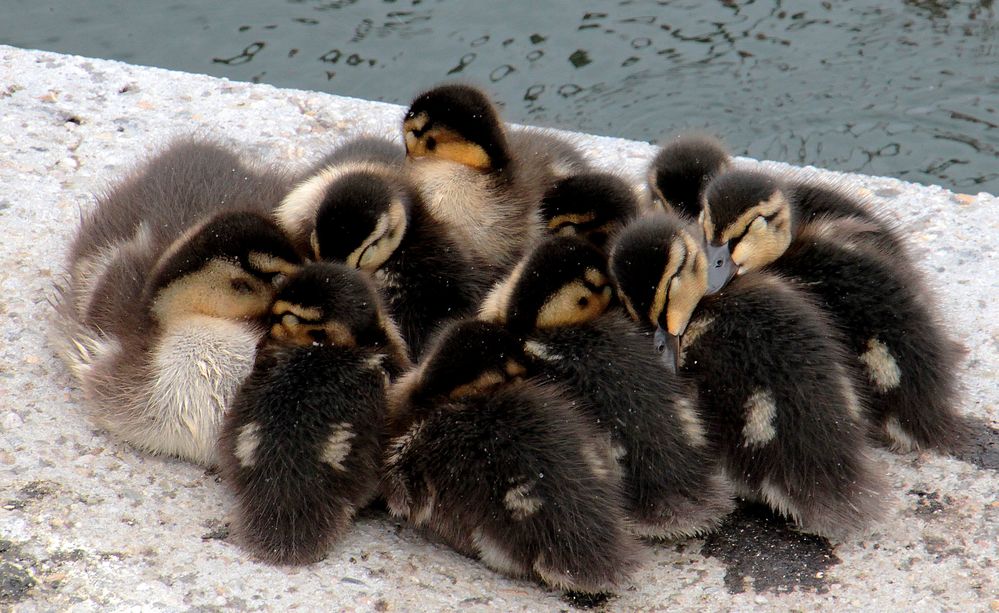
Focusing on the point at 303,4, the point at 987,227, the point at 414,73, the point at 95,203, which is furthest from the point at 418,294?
the point at 303,4

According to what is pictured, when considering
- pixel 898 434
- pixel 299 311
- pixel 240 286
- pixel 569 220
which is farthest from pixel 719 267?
pixel 240 286

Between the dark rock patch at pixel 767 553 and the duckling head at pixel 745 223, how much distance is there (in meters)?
0.64

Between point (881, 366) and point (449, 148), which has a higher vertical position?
point (449, 148)

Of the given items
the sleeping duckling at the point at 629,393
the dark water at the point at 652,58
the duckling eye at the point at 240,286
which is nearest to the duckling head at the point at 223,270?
the duckling eye at the point at 240,286

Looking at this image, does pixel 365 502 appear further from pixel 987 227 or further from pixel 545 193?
pixel 987 227

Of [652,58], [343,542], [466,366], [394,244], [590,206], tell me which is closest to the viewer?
[466,366]

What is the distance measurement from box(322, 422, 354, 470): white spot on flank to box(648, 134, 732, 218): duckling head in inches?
51.8

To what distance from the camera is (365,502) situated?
2.93 m

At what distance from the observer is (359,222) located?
3.20 m

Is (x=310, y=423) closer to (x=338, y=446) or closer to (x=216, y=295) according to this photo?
(x=338, y=446)

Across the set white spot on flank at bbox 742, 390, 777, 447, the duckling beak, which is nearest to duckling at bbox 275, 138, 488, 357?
the duckling beak

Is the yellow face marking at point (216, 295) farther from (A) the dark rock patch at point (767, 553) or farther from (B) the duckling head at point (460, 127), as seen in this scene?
(A) the dark rock patch at point (767, 553)

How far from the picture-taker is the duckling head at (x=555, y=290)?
9.72 feet

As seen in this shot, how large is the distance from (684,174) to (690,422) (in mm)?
1020
